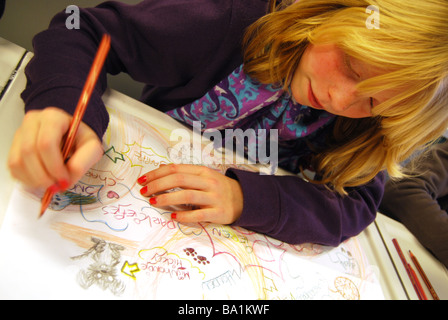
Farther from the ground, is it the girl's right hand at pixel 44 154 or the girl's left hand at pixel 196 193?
the girl's right hand at pixel 44 154

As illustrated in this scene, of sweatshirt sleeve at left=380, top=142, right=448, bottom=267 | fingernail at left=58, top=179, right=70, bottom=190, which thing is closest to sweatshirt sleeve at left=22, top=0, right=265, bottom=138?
fingernail at left=58, top=179, right=70, bottom=190

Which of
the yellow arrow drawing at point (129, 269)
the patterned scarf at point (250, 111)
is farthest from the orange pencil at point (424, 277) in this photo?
the yellow arrow drawing at point (129, 269)

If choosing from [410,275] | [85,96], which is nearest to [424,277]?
[410,275]

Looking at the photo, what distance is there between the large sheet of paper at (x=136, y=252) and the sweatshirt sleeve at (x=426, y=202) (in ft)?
1.03

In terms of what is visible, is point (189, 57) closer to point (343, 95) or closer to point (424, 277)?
point (343, 95)

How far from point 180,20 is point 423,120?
40cm

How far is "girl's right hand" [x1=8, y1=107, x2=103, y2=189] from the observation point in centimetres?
27

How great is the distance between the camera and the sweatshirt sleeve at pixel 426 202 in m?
0.74

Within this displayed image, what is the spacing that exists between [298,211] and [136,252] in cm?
28

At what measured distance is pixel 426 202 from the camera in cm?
79

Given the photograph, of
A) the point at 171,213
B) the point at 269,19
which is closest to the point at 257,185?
the point at 171,213

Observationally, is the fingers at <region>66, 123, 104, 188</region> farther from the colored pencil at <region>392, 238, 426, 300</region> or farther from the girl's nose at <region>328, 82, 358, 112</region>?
the colored pencil at <region>392, 238, 426, 300</region>

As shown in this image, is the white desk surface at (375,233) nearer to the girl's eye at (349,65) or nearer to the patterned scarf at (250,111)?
the patterned scarf at (250,111)

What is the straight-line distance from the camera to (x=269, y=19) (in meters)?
0.46
